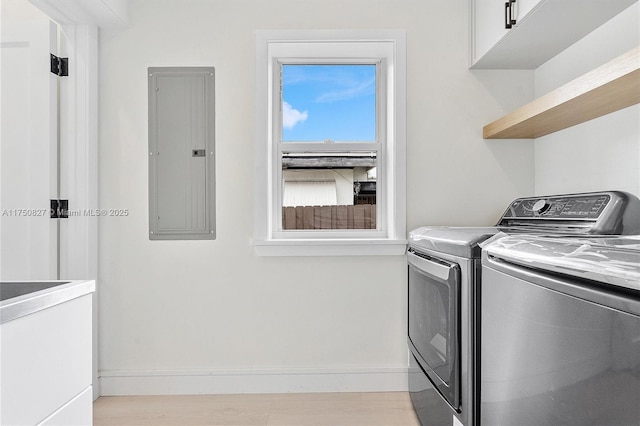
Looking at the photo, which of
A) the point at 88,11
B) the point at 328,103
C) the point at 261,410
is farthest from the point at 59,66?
the point at 261,410

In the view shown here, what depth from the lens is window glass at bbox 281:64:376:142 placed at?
242cm

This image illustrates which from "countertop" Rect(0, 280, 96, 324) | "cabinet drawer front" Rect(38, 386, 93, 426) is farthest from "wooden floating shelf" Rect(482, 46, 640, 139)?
"cabinet drawer front" Rect(38, 386, 93, 426)

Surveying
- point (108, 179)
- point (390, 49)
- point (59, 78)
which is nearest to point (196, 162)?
point (108, 179)

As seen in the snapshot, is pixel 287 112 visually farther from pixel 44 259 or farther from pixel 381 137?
pixel 44 259

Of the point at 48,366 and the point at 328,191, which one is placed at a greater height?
the point at 328,191

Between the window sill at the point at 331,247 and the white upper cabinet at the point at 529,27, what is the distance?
104cm

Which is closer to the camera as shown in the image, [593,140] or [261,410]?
[593,140]

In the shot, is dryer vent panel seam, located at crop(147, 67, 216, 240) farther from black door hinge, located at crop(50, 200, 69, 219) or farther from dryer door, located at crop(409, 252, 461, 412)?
dryer door, located at crop(409, 252, 461, 412)

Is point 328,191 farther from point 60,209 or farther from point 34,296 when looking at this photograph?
point 34,296

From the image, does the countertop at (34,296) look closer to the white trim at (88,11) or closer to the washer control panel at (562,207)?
the white trim at (88,11)

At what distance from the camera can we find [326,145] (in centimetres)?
238

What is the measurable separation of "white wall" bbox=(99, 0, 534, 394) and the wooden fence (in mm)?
249

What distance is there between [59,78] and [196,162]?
78 centimetres

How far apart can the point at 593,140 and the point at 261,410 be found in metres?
1.97
